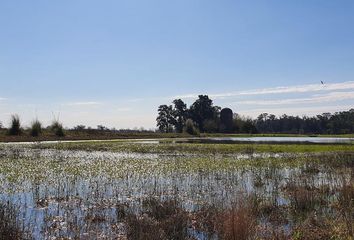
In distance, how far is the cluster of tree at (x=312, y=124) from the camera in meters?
130

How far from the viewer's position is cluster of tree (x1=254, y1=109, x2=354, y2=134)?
427 ft

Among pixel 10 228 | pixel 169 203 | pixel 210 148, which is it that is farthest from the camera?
pixel 210 148

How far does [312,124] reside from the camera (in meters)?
141

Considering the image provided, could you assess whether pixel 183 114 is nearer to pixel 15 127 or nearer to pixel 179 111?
pixel 179 111

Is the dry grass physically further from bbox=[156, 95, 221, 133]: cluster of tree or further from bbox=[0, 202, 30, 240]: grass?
bbox=[156, 95, 221, 133]: cluster of tree

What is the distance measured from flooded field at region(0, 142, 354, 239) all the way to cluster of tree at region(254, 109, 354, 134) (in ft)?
370

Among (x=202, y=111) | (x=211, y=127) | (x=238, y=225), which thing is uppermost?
(x=202, y=111)

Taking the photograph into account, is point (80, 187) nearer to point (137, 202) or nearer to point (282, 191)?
point (137, 202)

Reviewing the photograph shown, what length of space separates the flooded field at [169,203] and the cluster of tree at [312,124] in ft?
370

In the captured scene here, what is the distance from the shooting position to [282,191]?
1636cm

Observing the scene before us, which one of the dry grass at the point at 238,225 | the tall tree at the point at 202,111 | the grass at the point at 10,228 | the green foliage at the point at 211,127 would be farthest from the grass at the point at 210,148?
the tall tree at the point at 202,111

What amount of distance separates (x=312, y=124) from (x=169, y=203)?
136m

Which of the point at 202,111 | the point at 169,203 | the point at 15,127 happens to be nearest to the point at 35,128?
the point at 15,127

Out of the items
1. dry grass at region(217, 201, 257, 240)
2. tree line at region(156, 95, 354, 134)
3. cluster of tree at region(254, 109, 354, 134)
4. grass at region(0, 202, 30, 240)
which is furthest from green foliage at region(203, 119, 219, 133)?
grass at region(0, 202, 30, 240)
